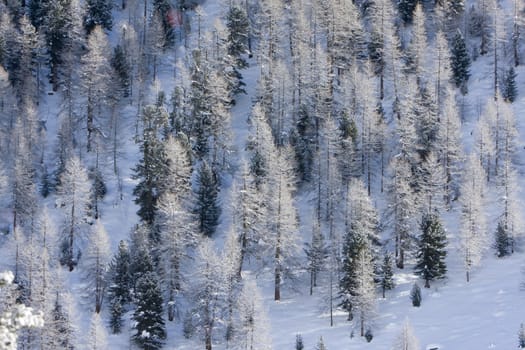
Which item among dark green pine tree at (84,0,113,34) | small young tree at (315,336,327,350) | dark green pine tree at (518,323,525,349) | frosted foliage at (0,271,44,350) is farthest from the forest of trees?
frosted foliage at (0,271,44,350)

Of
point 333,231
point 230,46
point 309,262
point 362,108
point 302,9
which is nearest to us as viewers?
point 309,262

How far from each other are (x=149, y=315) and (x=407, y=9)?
59.7 m

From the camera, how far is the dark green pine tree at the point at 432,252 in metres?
57.3

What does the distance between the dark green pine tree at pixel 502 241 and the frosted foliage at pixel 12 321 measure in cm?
5442

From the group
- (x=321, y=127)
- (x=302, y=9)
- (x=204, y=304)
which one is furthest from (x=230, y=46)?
(x=204, y=304)

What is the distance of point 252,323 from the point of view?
50.5 meters

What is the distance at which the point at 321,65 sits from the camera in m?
79.3

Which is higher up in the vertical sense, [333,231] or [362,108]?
[362,108]

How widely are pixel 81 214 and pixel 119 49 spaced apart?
93.6ft

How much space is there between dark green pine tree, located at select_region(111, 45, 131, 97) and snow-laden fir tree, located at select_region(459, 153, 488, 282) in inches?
1734

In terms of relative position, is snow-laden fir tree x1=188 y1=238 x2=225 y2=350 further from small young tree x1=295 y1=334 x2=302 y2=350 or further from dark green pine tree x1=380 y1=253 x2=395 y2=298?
dark green pine tree x1=380 y1=253 x2=395 y2=298

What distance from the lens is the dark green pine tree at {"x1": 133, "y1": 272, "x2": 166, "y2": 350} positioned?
178ft

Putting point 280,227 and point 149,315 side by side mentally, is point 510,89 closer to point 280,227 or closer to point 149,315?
point 280,227

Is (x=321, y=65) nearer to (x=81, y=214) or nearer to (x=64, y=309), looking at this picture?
(x=81, y=214)
